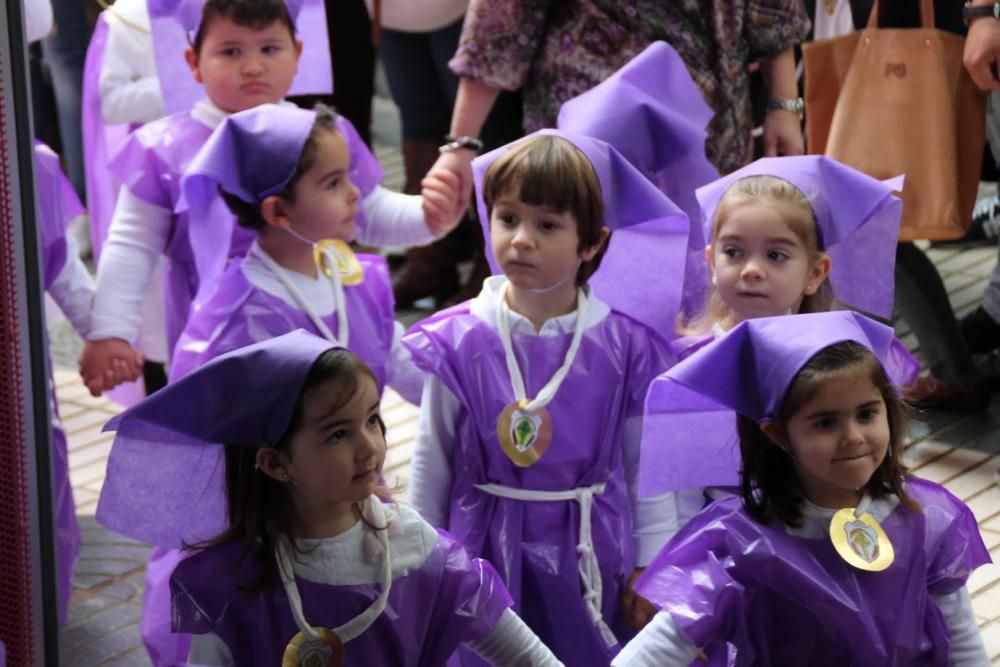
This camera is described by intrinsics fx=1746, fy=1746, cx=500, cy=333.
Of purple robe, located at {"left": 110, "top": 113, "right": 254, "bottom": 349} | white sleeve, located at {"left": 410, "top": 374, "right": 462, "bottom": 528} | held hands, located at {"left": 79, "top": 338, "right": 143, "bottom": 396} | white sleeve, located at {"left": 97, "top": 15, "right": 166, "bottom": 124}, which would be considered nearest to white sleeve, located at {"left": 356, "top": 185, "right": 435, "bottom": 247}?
purple robe, located at {"left": 110, "top": 113, "right": 254, "bottom": 349}

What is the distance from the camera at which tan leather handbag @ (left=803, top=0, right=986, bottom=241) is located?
14.7 ft

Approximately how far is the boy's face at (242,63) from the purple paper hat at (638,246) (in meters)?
0.91

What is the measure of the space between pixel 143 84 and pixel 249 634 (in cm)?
245

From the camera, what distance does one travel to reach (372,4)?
5297 millimetres

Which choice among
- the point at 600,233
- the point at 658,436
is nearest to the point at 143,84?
the point at 600,233

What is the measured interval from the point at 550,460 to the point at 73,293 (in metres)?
1.34

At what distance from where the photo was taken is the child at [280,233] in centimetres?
368

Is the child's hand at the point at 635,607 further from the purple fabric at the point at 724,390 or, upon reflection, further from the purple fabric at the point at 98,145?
the purple fabric at the point at 98,145

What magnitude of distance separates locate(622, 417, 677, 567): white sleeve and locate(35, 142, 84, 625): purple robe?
1.27m

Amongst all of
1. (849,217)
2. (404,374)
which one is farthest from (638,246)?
(404,374)

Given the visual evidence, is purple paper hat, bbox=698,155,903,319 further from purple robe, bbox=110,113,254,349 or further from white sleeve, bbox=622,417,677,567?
purple robe, bbox=110,113,254,349

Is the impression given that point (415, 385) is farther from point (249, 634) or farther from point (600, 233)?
point (249, 634)

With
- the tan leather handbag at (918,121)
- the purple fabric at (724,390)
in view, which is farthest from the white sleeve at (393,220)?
the purple fabric at (724,390)

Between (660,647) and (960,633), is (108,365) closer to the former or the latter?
(660,647)
